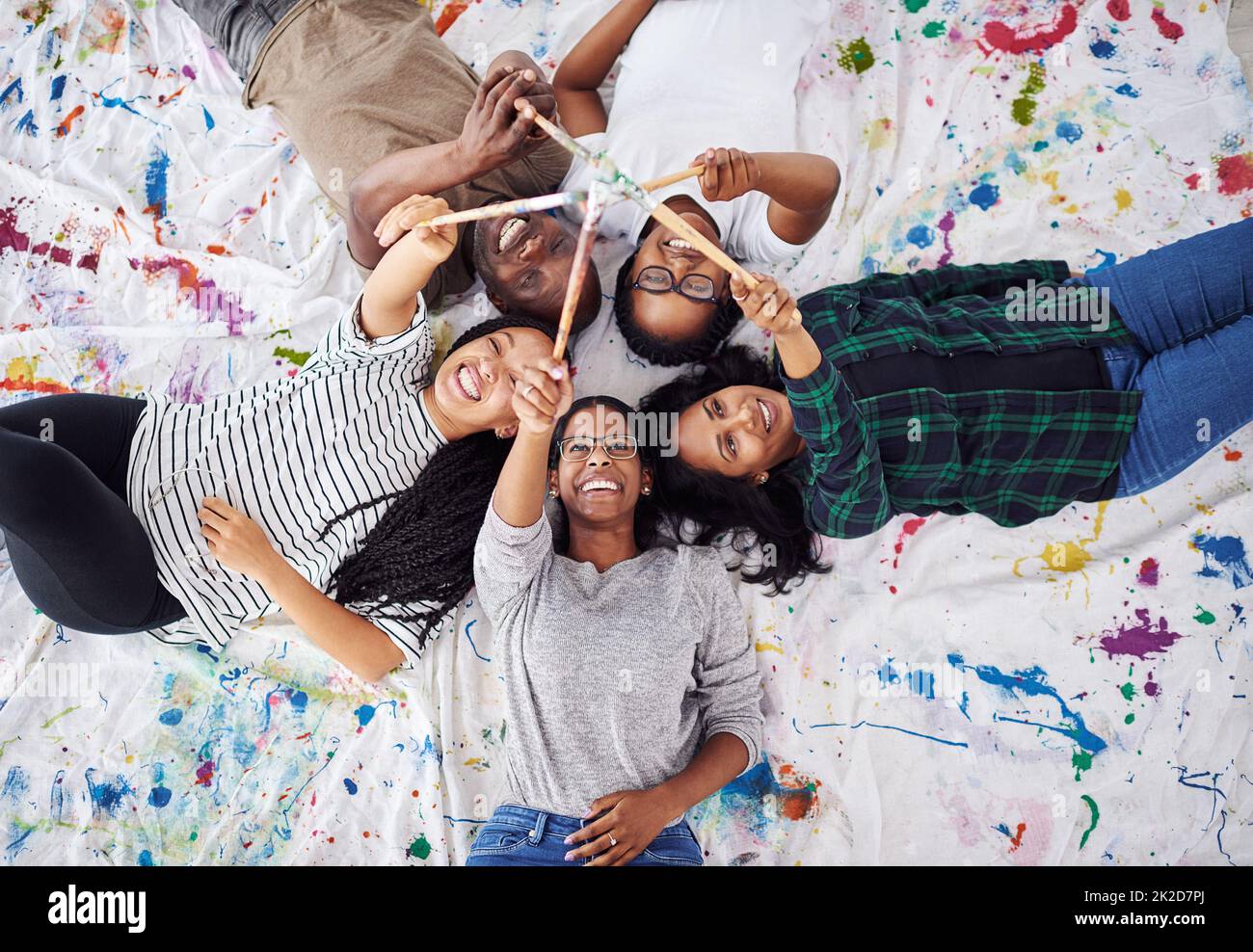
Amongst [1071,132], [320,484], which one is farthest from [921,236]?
[320,484]

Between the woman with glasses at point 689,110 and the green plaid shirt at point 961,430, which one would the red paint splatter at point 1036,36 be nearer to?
the woman with glasses at point 689,110

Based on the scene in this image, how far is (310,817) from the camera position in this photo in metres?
1.83

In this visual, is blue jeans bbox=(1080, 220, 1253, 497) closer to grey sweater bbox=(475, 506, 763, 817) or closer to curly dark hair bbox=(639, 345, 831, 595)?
curly dark hair bbox=(639, 345, 831, 595)

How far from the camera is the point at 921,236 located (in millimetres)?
2102

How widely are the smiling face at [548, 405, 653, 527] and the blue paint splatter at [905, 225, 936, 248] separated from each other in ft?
2.84

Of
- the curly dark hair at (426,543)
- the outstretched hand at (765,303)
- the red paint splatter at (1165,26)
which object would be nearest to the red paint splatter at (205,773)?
the curly dark hair at (426,543)

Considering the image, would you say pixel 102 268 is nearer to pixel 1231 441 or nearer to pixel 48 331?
pixel 48 331

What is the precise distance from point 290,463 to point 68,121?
1196 millimetres

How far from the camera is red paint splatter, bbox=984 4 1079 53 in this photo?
214 centimetres

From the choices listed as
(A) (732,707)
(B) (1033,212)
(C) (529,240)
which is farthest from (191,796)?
(B) (1033,212)

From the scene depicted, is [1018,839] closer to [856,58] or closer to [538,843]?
[538,843]

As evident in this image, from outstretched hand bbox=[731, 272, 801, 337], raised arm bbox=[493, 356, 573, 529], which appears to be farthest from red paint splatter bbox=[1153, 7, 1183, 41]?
raised arm bbox=[493, 356, 573, 529]

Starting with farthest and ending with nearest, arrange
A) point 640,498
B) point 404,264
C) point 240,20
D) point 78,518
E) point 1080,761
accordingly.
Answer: point 240,20 → point 640,498 → point 1080,761 → point 404,264 → point 78,518
